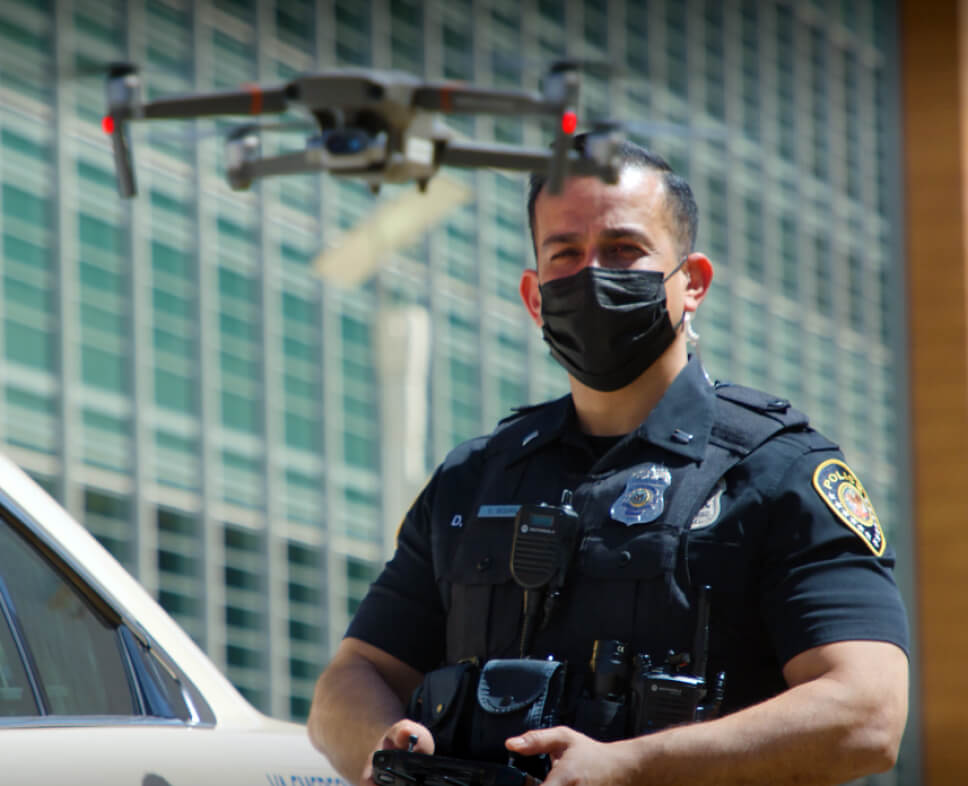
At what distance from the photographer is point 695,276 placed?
10.5ft

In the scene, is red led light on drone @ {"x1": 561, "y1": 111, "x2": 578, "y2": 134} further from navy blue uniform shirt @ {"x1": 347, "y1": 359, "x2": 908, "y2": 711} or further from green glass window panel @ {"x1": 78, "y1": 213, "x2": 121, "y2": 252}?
green glass window panel @ {"x1": 78, "y1": 213, "x2": 121, "y2": 252}

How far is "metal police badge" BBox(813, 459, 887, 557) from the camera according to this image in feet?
8.93

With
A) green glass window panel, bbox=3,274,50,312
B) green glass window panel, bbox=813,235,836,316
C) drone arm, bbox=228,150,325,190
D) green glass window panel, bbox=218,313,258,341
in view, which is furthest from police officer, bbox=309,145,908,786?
green glass window panel, bbox=813,235,836,316

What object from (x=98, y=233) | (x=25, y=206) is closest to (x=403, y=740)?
(x=25, y=206)

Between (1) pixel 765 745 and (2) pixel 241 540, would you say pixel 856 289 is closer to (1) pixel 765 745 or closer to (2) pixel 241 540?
(2) pixel 241 540

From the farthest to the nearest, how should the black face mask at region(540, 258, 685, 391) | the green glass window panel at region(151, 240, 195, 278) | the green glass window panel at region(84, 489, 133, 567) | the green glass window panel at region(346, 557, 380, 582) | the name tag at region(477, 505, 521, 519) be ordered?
the green glass window panel at region(346, 557, 380, 582)
the green glass window panel at region(151, 240, 195, 278)
the green glass window panel at region(84, 489, 133, 567)
the black face mask at region(540, 258, 685, 391)
the name tag at region(477, 505, 521, 519)

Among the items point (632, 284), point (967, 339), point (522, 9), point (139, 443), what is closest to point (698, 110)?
point (522, 9)

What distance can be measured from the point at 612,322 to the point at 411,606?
603 millimetres

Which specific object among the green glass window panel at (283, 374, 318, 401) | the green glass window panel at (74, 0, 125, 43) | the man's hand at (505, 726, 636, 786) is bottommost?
the man's hand at (505, 726, 636, 786)

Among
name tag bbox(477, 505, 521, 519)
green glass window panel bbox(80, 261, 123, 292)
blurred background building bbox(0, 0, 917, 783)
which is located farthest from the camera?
green glass window panel bbox(80, 261, 123, 292)

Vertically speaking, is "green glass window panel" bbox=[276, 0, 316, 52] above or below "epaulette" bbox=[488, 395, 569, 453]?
above

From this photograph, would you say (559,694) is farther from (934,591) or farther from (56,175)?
(934,591)

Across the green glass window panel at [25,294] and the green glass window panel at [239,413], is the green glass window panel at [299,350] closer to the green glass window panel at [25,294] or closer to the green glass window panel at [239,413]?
the green glass window panel at [239,413]

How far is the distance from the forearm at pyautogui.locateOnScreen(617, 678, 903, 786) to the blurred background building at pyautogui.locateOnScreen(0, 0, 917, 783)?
11.7m
